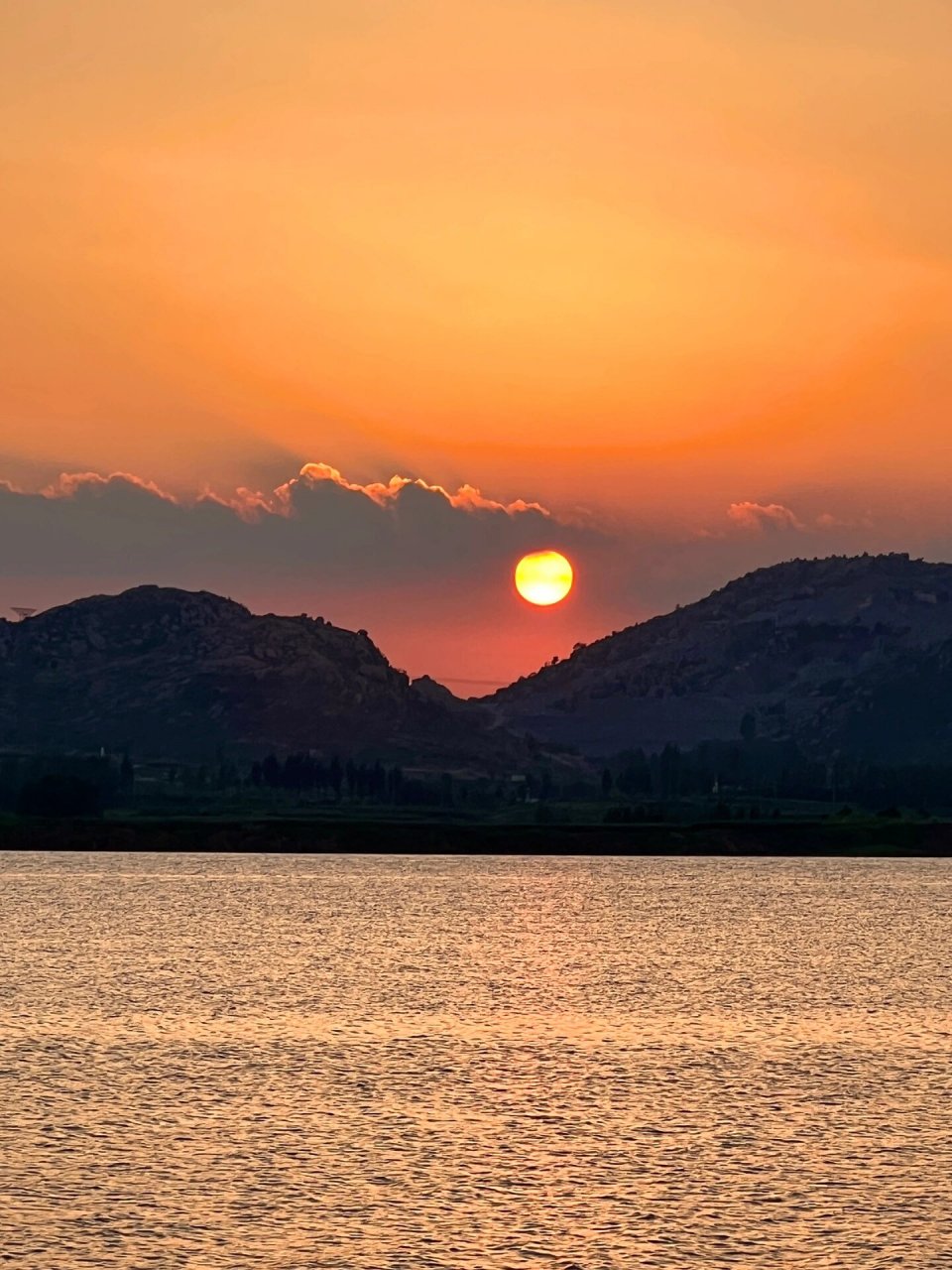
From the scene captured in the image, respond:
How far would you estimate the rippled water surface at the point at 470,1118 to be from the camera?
41.8 metres

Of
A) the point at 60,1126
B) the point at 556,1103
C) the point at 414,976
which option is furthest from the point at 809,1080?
the point at 414,976

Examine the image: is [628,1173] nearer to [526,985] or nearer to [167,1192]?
[167,1192]

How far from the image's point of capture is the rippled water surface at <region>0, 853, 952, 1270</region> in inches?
1646

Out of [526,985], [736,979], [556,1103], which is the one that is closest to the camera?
[556,1103]

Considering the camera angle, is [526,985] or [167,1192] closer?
[167,1192]

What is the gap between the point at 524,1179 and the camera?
1934 inches

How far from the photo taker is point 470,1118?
59281 millimetres

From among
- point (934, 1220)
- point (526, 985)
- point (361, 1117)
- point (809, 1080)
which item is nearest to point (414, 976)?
point (526, 985)

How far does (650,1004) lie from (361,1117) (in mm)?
43818

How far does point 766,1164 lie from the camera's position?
51.6 metres

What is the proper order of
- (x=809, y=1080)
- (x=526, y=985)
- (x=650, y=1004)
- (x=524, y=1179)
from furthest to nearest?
(x=526, y=985)
(x=650, y=1004)
(x=809, y=1080)
(x=524, y=1179)

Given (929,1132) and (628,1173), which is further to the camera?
(929,1132)

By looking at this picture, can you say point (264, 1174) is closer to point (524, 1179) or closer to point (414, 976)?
point (524, 1179)

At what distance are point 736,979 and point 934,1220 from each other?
7600 cm
